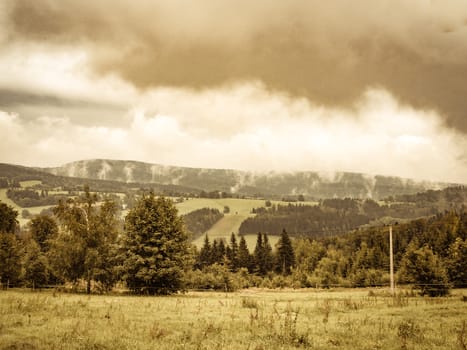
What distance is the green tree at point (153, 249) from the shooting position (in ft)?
170

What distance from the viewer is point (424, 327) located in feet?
68.6

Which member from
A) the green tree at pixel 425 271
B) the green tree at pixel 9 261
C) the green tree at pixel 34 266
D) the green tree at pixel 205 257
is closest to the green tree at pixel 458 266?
the green tree at pixel 425 271

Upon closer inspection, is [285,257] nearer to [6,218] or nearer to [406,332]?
[6,218]

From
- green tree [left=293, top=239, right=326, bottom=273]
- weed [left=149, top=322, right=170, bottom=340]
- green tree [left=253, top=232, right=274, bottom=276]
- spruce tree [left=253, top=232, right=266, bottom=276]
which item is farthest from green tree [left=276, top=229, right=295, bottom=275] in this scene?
weed [left=149, top=322, right=170, bottom=340]

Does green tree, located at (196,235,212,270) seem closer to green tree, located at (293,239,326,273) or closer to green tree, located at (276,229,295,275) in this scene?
green tree, located at (276,229,295,275)

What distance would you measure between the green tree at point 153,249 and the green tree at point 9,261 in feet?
A: 54.4

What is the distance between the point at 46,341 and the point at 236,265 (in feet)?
393

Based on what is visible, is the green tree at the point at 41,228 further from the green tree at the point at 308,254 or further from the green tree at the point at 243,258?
the green tree at the point at 308,254

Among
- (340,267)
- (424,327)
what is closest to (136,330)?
(424,327)

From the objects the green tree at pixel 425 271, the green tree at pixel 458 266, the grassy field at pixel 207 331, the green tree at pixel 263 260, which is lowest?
the green tree at pixel 263 260

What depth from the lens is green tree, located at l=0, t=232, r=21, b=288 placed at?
56375 mm

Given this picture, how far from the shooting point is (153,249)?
5256 centimetres

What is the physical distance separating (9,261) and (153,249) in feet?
70.8

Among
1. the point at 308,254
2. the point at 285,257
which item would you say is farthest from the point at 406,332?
the point at 308,254
